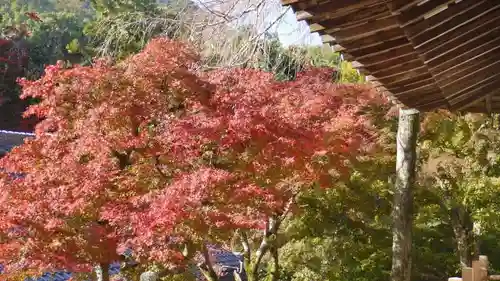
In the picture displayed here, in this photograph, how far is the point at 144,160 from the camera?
17.4 ft

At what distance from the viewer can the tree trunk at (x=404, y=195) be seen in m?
5.96

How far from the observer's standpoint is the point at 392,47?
4.89 ft

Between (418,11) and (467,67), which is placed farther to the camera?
(467,67)

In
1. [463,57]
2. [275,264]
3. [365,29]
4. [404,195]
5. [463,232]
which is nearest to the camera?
[365,29]

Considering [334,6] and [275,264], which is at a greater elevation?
[334,6]

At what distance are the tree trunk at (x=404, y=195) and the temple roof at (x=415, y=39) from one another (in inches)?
150

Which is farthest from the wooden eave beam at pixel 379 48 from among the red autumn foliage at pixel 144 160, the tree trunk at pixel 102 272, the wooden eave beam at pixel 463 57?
the tree trunk at pixel 102 272

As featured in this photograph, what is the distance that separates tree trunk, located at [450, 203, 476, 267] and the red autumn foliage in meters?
3.74

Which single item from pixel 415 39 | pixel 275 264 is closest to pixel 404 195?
pixel 275 264

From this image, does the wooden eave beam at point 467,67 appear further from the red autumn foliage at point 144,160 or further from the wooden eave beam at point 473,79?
the red autumn foliage at point 144,160

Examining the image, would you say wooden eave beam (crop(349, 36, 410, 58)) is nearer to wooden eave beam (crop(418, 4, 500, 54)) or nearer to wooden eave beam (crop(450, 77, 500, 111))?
wooden eave beam (crop(418, 4, 500, 54))

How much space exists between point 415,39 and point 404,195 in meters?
4.84

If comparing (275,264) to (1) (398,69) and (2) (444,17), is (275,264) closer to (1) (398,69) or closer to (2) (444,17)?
(1) (398,69)

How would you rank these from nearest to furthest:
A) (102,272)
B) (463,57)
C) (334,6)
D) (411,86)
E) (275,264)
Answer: (334,6), (463,57), (411,86), (102,272), (275,264)
